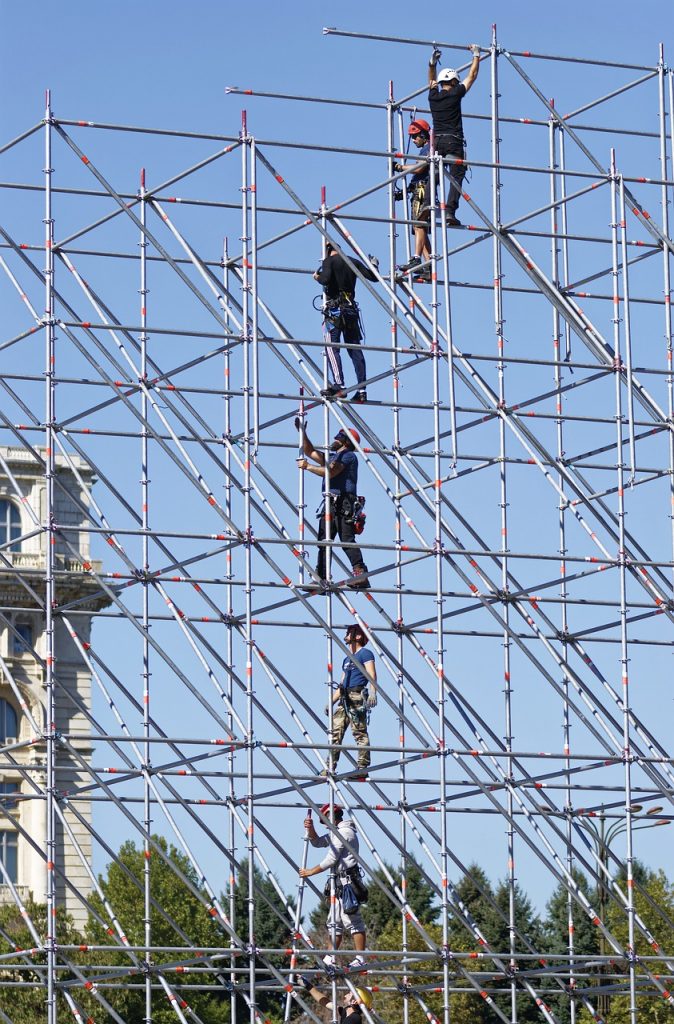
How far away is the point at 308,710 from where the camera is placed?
1136 inches

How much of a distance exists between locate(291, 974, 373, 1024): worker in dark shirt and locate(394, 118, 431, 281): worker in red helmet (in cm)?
833

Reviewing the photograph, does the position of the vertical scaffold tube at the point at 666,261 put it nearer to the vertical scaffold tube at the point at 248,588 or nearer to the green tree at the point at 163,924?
the vertical scaffold tube at the point at 248,588

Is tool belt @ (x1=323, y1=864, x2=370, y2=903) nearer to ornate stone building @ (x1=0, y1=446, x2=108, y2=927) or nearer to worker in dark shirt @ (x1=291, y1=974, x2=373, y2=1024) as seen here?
worker in dark shirt @ (x1=291, y1=974, x2=373, y2=1024)

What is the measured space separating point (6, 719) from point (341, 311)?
4424 cm

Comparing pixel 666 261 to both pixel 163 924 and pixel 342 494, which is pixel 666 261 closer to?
pixel 342 494

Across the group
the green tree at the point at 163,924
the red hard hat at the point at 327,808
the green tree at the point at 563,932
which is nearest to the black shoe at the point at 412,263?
the red hard hat at the point at 327,808

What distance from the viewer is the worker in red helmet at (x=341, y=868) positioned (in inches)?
1032

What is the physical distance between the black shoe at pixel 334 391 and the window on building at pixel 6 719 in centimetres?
4428

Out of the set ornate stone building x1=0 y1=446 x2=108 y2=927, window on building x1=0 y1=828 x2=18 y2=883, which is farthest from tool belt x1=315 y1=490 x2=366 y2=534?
window on building x1=0 y1=828 x2=18 y2=883

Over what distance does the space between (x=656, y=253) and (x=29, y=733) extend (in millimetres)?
45291

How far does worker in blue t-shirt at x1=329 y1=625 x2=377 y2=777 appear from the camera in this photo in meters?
27.3

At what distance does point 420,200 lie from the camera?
29156 millimetres

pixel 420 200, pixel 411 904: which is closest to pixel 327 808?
pixel 420 200

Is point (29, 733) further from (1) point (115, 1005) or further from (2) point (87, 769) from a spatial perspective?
(2) point (87, 769)
